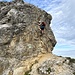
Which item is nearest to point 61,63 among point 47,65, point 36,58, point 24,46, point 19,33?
point 47,65

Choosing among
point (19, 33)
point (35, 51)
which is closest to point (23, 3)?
point (19, 33)

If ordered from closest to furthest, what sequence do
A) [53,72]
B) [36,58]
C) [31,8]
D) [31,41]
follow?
[53,72] → [36,58] → [31,41] → [31,8]

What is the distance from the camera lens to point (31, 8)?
4134cm

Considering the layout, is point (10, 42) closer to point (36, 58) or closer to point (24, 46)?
point (24, 46)

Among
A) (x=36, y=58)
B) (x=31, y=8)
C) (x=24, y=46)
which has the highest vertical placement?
(x=31, y=8)

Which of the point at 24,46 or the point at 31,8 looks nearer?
the point at 24,46

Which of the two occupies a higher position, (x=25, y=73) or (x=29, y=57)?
(x=29, y=57)

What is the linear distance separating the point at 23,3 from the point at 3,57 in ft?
41.1

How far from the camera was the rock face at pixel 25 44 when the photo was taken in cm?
3170

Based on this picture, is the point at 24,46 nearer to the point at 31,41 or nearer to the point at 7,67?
the point at 31,41

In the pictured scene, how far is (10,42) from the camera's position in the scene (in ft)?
121

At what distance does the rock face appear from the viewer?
31703 millimetres

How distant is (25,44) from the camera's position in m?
36.1

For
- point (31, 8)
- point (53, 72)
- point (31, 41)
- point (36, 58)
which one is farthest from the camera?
point (31, 8)
